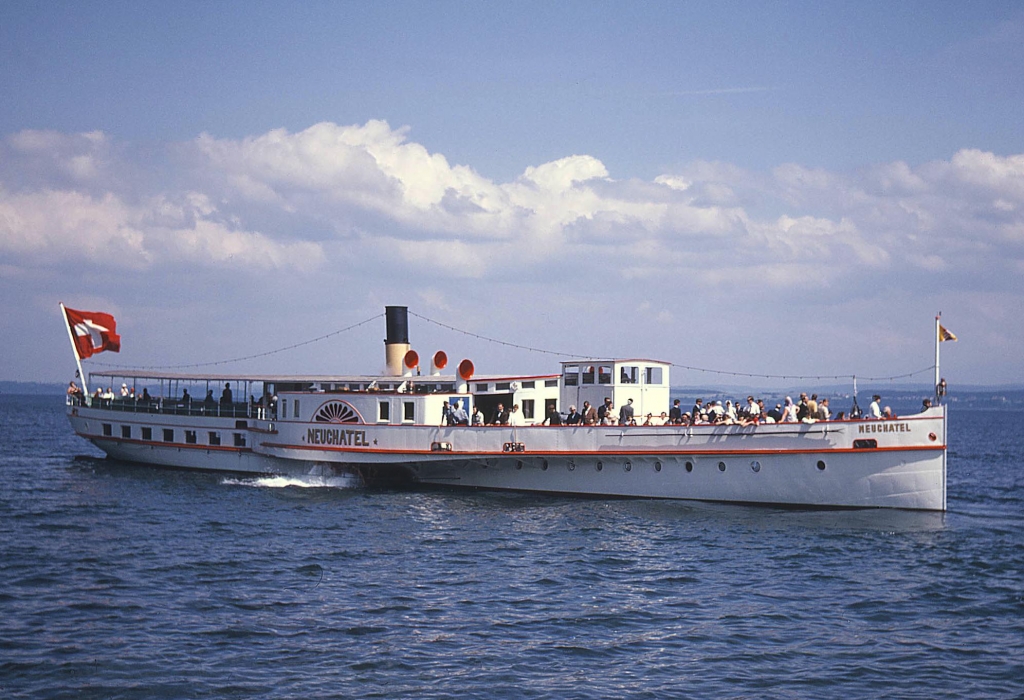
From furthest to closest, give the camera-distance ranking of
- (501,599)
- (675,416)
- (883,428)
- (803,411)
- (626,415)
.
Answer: (626,415), (675,416), (803,411), (883,428), (501,599)

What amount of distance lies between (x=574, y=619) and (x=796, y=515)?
1381 cm

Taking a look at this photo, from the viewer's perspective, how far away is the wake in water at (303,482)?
4016cm

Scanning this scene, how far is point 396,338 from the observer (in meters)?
43.1

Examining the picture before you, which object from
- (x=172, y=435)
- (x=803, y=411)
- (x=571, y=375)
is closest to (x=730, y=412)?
(x=803, y=411)

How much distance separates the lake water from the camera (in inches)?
666

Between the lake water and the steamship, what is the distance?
1184mm

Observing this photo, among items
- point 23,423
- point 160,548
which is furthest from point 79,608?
point 23,423

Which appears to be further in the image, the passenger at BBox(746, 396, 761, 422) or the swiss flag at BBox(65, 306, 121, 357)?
the swiss flag at BBox(65, 306, 121, 357)

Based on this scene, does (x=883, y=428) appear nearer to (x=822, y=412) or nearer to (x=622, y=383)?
(x=822, y=412)

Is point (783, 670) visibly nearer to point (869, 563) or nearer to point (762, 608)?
point (762, 608)

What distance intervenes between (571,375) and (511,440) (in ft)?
14.9

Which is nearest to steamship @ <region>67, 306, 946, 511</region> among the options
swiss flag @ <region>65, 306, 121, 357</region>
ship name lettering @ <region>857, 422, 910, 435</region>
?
ship name lettering @ <region>857, 422, 910, 435</region>

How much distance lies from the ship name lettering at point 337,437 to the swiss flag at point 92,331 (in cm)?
1816

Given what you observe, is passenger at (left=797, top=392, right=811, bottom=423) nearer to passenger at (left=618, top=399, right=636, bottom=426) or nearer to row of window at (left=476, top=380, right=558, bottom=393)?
passenger at (left=618, top=399, right=636, bottom=426)
